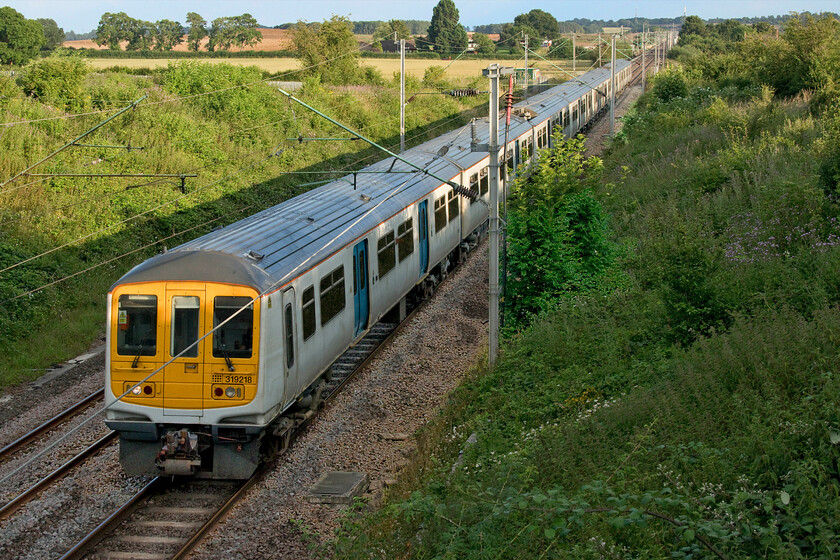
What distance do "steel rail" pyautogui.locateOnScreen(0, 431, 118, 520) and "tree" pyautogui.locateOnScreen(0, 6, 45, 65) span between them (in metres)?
33.6

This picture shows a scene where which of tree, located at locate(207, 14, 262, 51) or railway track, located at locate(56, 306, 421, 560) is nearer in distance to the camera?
railway track, located at locate(56, 306, 421, 560)

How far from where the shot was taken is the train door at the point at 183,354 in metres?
9.51

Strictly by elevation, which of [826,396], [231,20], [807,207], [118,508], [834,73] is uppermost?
[231,20]

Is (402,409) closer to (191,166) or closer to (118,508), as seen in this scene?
(118,508)

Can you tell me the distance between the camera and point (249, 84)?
110 feet

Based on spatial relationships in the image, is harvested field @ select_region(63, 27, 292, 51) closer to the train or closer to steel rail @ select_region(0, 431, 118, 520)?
the train

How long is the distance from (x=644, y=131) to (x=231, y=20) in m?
54.4

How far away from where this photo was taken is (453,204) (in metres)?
19.5

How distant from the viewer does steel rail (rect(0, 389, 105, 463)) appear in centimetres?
1129

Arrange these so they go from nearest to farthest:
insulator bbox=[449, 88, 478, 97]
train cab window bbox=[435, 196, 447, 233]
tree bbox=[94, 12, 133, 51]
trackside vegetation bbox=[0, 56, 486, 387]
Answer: trackside vegetation bbox=[0, 56, 486, 387], insulator bbox=[449, 88, 478, 97], train cab window bbox=[435, 196, 447, 233], tree bbox=[94, 12, 133, 51]

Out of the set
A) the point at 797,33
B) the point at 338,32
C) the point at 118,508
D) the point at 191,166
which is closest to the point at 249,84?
the point at 191,166

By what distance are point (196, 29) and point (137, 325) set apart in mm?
69517

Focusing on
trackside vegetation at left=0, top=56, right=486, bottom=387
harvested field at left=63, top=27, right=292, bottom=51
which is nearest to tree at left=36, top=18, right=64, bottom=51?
harvested field at left=63, top=27, right=292, bottom=51

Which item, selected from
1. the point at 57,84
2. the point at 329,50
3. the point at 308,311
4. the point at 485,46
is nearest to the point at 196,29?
the point at 485,46
